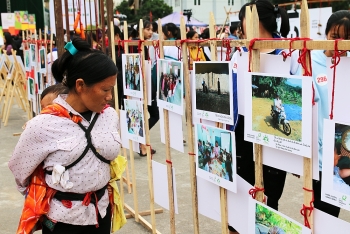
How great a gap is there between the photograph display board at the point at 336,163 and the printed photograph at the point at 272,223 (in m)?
0.28

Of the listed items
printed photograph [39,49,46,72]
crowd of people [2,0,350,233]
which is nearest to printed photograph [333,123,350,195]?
crowd of people [2,0,350,233]

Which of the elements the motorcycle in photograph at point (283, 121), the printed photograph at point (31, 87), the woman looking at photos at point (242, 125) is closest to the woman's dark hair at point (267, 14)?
the woman looking at photos at point (242, 125)

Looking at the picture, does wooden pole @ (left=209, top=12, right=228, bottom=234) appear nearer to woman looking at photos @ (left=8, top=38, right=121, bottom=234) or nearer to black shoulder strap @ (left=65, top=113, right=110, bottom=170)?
woman looking at photos @ (left=8, top=38, right=121, bottom=234)

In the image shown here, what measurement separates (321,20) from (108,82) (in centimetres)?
964

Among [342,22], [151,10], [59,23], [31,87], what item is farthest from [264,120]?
[151,10]

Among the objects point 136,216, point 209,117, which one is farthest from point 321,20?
point 209,117

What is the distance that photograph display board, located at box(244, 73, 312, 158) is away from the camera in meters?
1.91

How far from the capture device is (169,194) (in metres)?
3.30

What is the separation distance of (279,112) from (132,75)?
1919mm

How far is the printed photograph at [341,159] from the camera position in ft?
5.72

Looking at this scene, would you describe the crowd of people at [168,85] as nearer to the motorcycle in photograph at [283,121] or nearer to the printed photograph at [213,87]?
the printed photograph at [213,87]

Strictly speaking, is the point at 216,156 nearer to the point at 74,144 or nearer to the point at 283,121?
the point at 283,121

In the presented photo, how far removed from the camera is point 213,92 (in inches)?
101

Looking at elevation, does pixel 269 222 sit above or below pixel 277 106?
below
